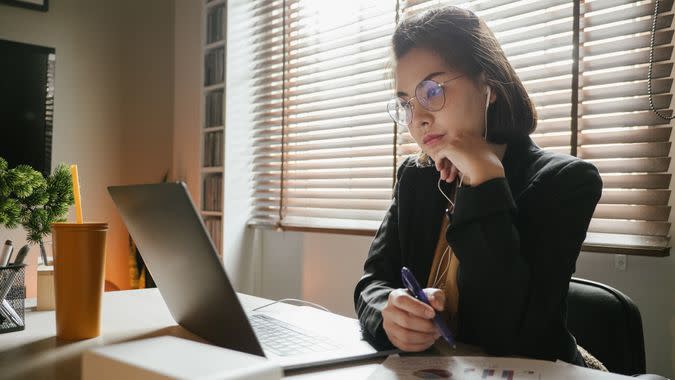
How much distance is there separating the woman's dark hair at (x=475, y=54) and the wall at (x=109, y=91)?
2547mm

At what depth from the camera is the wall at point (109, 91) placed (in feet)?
10.2

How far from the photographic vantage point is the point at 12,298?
0.93 m

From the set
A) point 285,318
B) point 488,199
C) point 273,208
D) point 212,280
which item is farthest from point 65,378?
point 273,208

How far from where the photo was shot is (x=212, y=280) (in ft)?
2.27

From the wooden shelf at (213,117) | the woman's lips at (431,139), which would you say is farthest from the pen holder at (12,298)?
the wooden shelf at (213,117)

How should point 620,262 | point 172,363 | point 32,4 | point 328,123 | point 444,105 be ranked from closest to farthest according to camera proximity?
1. point 172,363
2. point 444,105
3. point 620,262
4. point 328,123
5. point 32,4

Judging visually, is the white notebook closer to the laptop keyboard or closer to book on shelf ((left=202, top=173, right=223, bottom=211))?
the laptop keyboard

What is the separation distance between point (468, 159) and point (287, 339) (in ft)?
1.45

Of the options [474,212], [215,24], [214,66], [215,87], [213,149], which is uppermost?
[215,24]

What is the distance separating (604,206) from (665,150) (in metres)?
0.25

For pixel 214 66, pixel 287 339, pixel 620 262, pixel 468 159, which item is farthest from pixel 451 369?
pixel 214 66

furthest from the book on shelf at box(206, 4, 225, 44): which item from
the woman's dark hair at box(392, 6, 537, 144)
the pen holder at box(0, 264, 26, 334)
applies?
the pen holder at box(0, 264, 26, 334)

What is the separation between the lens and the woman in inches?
36.0

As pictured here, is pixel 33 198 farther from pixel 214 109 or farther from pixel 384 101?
pixel 214 109
